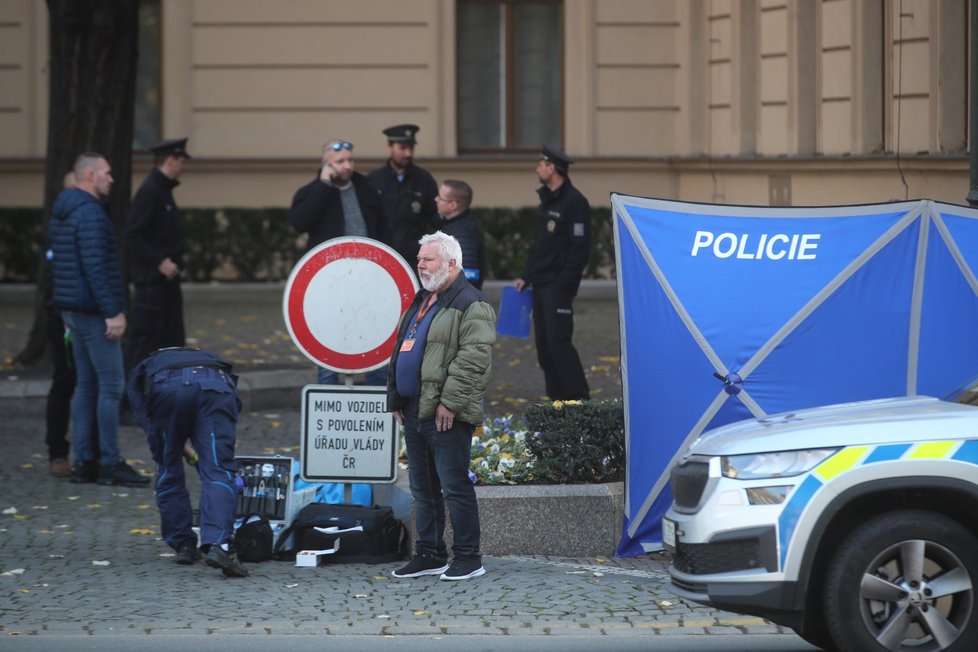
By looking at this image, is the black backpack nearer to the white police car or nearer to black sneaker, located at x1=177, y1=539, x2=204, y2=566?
black sneaker, located at x1=177, y1=539, x2=204, y2=566

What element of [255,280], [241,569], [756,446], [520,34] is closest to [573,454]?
[241,569]

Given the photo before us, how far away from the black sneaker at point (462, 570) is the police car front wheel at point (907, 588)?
2.36 meters

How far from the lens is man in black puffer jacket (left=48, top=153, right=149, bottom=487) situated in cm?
1034

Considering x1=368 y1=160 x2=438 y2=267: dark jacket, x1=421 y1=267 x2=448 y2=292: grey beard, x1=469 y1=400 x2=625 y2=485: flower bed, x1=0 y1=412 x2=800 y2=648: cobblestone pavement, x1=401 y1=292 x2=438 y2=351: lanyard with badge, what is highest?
x1=368 y1=160 x2=438 y2=267: dark jacket

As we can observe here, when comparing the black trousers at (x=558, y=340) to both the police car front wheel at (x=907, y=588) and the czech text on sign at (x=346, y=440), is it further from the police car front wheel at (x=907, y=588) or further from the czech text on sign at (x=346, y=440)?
the police car front wheel at (x=907, y=588)

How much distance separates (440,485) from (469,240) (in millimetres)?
3475

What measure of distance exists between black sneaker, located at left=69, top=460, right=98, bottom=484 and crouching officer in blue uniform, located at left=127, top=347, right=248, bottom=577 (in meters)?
2.18

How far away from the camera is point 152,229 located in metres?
11.5

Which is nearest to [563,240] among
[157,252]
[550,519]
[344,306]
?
[157,252]

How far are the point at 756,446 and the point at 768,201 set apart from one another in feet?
42.5

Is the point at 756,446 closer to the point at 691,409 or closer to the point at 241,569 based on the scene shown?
the point at 691,409

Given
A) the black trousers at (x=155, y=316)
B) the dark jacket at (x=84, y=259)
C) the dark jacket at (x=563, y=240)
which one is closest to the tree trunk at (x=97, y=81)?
the black trousers at (x=155, y=316)

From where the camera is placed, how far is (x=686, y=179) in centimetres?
2102

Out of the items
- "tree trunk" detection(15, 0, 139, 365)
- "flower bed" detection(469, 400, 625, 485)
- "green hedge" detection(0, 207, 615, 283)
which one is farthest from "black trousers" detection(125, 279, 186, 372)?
"green hedge" detection(0, 207, 615, 283)
